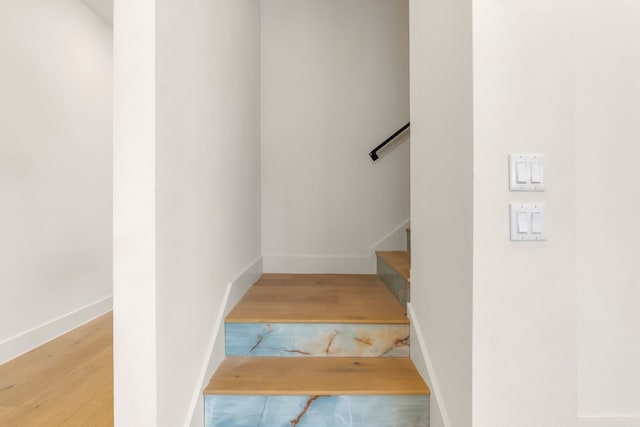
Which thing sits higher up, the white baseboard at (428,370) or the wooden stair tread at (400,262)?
the wooden stair tread at (400,262)

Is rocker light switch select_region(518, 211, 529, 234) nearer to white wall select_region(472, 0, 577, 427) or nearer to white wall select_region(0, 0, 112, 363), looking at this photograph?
white wall select_region(472, 0, 577, 427)

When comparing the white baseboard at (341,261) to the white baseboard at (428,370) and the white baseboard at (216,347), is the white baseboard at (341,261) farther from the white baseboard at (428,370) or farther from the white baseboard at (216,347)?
the white baseboard at (428,370)

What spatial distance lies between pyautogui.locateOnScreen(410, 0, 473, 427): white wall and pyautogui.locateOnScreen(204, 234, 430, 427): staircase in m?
0.12

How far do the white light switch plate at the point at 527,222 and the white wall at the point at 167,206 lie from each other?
3.34ft

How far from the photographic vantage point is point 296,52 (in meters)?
2.52

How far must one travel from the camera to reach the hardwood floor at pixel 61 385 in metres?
1.36

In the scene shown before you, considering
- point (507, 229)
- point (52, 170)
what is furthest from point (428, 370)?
point (52, 170)

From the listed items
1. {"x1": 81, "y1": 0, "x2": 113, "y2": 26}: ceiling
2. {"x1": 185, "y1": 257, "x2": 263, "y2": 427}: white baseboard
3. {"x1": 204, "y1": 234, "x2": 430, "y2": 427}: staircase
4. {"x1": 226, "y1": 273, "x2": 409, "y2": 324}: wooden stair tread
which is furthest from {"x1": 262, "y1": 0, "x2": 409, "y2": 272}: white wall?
{"x1": 81, "y1": 0, "x2": 113, "y2": 26}: ceiling

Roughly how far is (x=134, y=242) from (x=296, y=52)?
2129 mm

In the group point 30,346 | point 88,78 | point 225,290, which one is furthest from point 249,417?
point 88,78

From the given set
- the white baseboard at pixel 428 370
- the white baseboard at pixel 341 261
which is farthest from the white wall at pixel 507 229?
the white baseboard at pixel 341 261

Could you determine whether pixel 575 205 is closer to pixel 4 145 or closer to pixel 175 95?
pixel 175 95

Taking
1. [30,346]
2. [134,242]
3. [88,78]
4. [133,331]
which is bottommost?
[30,346]

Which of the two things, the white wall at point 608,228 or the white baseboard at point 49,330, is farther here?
the white baseboard at point 49,330
